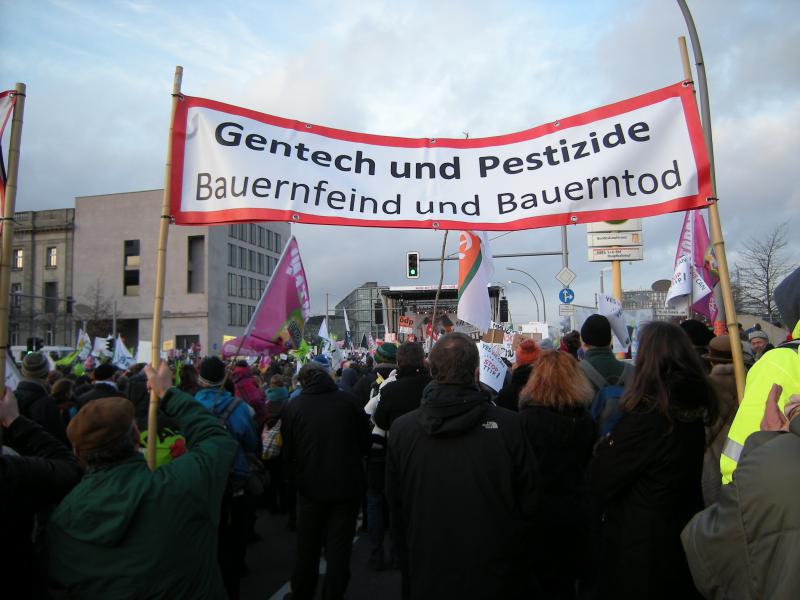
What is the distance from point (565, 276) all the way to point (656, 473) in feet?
57.0

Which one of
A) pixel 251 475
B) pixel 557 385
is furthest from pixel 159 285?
pixel 557 385

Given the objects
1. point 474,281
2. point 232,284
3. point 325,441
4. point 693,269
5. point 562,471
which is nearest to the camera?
point 562,471

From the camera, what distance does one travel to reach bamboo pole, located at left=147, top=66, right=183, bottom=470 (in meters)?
2.98

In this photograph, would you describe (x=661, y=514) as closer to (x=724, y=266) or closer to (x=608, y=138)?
(x=724, y=266)

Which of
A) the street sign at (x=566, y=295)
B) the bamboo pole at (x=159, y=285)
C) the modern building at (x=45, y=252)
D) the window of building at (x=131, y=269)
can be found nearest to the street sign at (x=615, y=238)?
the street sign at (x=566, y=295)

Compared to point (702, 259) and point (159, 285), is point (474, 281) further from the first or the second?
point (159, 285)

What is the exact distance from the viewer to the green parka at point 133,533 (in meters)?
2.34

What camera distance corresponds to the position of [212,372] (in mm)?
4746

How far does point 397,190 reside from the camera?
162 inches

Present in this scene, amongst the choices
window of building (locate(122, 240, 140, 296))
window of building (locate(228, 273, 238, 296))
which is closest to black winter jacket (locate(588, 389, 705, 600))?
window of building (locate(228, 273, 238, 296))

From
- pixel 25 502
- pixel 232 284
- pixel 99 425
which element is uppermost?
pixel 232 284

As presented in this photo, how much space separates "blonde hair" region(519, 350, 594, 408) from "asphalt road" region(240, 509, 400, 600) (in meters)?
2.38

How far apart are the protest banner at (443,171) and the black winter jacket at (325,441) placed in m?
1.59

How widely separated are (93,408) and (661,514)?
8.47 feet
